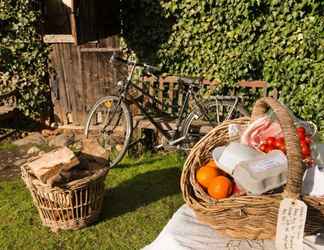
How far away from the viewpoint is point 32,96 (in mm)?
6441

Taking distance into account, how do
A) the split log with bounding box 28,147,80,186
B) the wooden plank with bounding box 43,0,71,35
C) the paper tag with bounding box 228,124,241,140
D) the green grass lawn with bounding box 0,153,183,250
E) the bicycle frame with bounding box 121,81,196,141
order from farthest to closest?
the wooden plank with bounding box 43,0,71,35
the bicycle frame with bounding box 121,81,196,141
the green grass lawn with bounding box 0,153,183,250
the split log with bounding box 28,147,80,186
the paper tag with bounding box 228,124,241,140

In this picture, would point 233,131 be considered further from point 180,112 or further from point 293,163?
point 180,112

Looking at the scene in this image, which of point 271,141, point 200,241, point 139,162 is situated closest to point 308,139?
point 271,141

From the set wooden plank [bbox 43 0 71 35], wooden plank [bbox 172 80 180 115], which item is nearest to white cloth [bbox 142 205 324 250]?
wooden plank [bbox 172 80 180 115]

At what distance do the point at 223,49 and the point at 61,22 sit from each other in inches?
117

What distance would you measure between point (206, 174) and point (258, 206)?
305 mm

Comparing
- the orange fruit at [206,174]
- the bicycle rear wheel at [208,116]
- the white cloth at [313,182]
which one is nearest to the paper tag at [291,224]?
the white cloth at [313,182]

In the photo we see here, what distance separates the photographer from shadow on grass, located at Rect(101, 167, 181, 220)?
4.18 metres

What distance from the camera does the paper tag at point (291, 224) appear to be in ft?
4.40

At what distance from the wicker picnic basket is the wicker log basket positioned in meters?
1.95

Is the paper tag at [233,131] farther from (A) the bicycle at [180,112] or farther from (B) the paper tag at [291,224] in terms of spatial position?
(A) the bicycle at [180,112]

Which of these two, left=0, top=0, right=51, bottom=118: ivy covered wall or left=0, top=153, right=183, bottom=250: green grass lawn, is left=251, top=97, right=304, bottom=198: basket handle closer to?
left=0, top=153, right=183, bottom=250: green grass lawn

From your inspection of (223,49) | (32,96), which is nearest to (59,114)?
(32,96)

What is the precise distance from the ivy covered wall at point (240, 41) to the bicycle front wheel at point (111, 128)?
1.16 meters
